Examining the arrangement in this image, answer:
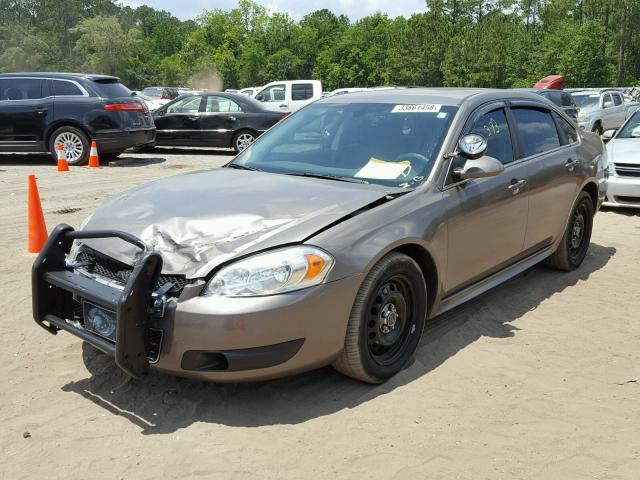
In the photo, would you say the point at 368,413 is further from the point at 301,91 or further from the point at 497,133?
the point at 301,91

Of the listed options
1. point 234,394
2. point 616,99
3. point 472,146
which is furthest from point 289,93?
point 234,394

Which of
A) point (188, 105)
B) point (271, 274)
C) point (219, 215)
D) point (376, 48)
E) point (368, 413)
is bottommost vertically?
point (368, 413)

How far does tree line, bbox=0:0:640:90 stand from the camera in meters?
57.9

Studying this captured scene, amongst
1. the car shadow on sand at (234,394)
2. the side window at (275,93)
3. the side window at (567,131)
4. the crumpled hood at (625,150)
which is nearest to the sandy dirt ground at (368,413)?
the car shadow on sand at (234,394)

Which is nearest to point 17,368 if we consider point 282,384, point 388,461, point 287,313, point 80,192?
point 282,384

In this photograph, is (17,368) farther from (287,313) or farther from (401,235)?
(401,235)

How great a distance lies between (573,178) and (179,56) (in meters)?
93.0

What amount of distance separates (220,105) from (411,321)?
1255 cm

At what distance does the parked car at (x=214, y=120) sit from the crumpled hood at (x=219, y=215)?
37.2 feet

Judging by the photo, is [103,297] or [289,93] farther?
[289,93]

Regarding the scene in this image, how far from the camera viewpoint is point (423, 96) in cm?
475

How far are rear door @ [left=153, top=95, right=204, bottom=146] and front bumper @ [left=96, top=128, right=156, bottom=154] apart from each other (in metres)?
2.20

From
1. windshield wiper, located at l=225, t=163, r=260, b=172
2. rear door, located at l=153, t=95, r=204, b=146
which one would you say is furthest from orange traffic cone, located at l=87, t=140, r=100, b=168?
windshield wiper, located at l=225, t=163, r=260, b=172

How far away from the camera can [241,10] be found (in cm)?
9406
